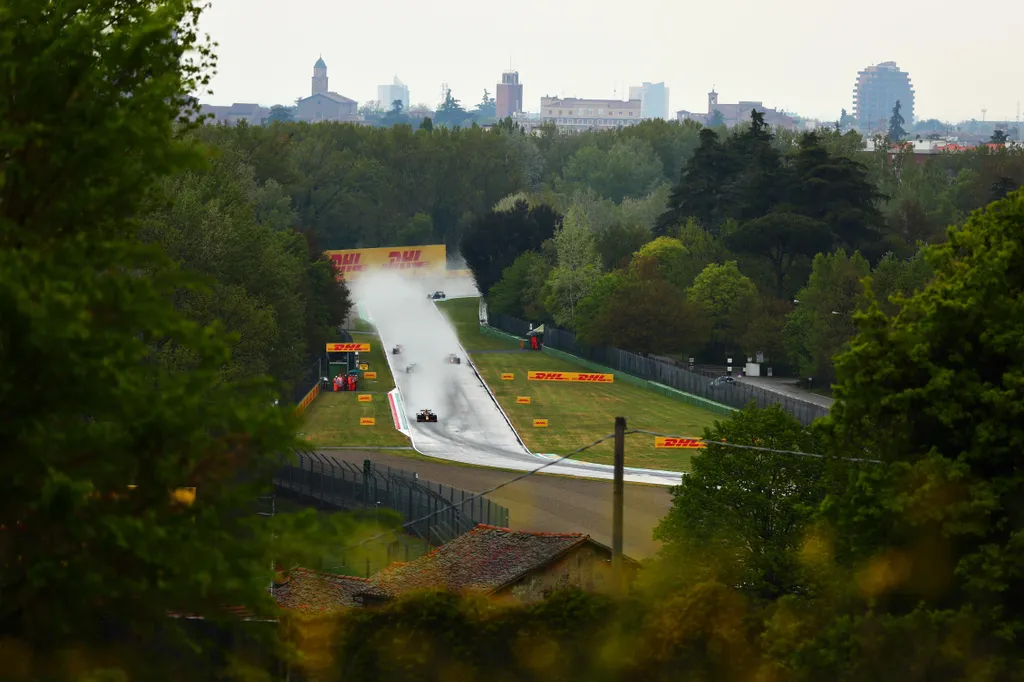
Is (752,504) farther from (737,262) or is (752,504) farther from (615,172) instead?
(615,172)

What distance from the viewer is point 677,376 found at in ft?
263

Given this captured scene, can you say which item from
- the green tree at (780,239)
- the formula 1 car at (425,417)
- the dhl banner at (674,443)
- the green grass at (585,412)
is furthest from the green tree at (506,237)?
the dhl banner at (674,443)

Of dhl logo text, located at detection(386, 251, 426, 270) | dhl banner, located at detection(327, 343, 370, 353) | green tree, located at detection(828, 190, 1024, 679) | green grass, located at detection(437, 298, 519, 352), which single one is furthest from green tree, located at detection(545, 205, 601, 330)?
green tree, located at detection(828, 190, 1024, 679)

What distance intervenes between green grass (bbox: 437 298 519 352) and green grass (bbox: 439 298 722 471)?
23.5ft

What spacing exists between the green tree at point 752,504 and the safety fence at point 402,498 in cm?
860

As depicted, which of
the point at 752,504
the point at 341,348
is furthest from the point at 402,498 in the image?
the point at 341,348

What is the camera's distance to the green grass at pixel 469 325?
105438mm

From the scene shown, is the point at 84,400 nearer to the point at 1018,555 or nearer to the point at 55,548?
the point at 55,548

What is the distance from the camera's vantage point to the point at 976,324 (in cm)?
2167

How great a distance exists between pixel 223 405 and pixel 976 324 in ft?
47.0

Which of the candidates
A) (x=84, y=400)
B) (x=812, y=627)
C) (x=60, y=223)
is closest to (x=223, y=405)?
(x=84, y=400)

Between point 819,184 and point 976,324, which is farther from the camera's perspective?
point 819,184

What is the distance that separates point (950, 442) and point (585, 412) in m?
52.3

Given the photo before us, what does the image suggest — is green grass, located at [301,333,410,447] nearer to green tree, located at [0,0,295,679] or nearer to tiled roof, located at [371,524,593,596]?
tiled roof, located at [371,524,593,596]
